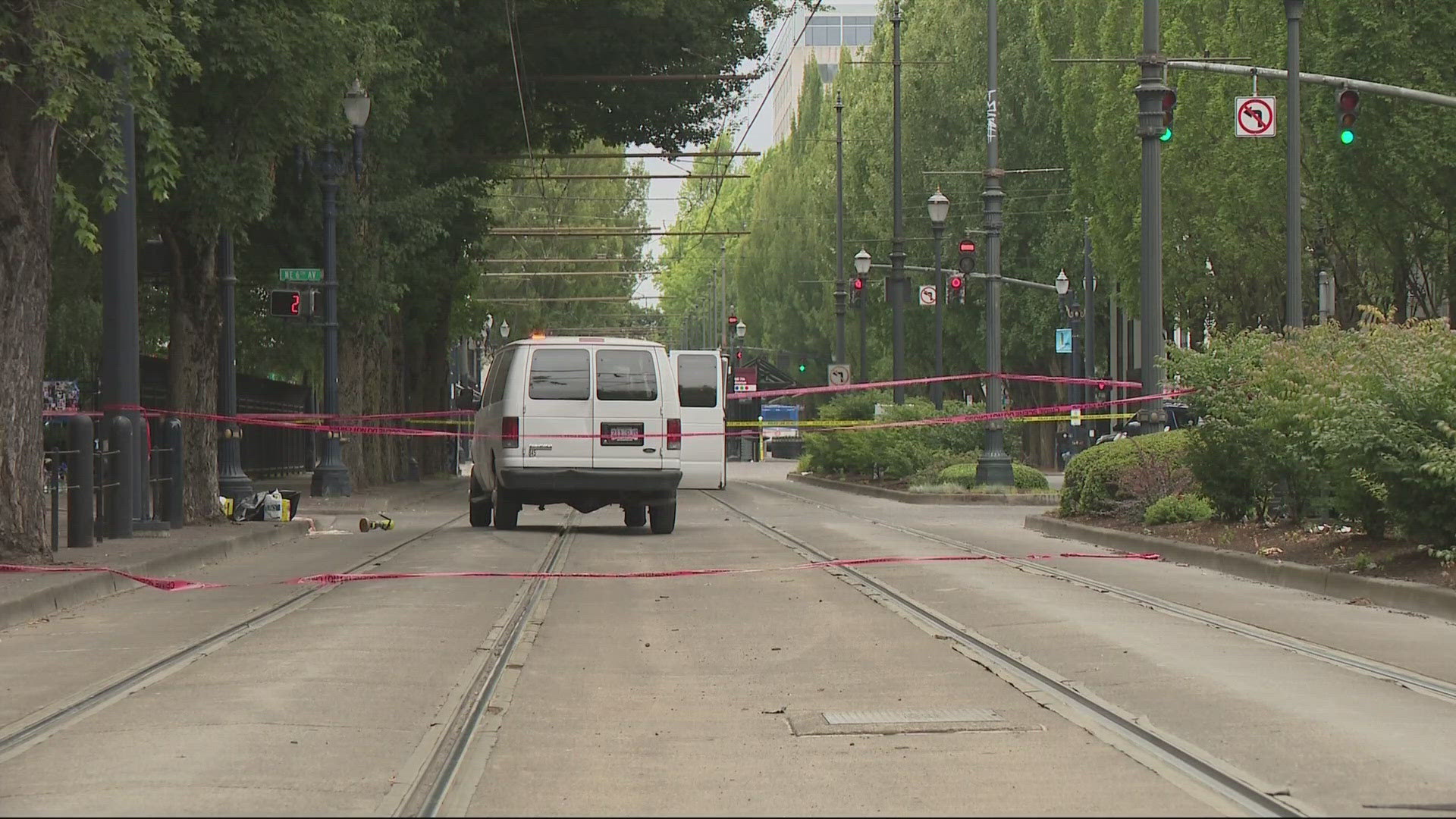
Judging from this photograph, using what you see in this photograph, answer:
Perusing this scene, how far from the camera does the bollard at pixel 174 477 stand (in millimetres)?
21266

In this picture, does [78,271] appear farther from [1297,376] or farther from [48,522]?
[1297,376]

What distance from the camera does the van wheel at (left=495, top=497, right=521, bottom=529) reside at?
76.1 ft

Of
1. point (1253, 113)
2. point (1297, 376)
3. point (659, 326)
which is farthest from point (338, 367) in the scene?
point (659, 326)

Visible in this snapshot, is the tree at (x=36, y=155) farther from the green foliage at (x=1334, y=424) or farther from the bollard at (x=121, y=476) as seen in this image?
the green foliage at (x=1334, y=424)

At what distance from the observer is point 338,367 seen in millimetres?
37219

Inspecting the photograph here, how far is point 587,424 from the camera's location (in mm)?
22172

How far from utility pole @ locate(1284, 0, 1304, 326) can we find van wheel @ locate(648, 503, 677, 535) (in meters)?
7.83

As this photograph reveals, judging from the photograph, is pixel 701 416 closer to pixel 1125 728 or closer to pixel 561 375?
pixel 561 375

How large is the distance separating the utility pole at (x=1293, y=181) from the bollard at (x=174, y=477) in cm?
1314

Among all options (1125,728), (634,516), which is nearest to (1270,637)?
(1125,728)

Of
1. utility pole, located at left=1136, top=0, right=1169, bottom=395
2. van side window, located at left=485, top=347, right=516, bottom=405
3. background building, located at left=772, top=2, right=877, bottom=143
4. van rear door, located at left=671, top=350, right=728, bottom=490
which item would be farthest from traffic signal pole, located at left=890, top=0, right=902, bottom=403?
background building, located at left=772, top=2, right=877, bottom=143

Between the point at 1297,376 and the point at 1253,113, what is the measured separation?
1101cm

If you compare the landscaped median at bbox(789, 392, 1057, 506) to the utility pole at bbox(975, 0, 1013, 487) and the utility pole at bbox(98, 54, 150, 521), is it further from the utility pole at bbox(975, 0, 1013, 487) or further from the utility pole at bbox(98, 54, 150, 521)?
the utility pole at bbox(98, 54, 150, 521)

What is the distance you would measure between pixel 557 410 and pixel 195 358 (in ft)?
16.9
